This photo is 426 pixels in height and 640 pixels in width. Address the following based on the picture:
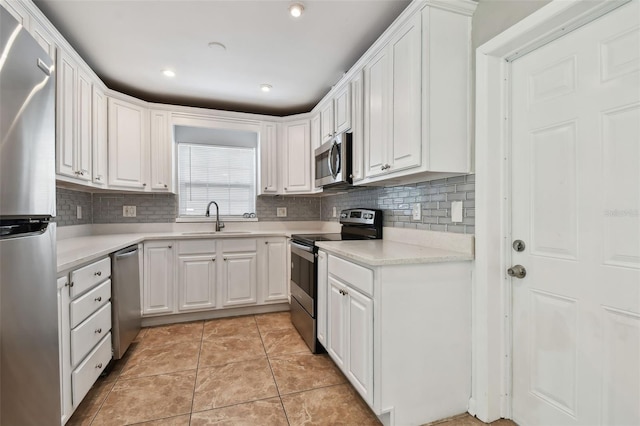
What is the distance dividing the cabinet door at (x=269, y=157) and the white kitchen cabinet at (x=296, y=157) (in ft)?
0.36

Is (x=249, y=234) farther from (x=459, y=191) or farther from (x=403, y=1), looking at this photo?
(x=403, y=1)

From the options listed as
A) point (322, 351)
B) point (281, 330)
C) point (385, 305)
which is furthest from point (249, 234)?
point (385, 305)

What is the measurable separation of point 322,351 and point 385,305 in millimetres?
1138

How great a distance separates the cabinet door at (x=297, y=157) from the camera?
11.4 ft

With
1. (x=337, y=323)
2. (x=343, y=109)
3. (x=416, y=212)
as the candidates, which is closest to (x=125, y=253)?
(x=337, y=323)

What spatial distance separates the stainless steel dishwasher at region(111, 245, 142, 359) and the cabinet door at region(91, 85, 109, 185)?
746 mm

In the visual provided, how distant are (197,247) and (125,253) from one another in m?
0.79

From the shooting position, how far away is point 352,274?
5.68 ft

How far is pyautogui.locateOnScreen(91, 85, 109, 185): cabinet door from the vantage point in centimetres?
256

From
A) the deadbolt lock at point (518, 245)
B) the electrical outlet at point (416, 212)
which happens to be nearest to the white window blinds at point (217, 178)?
the electrical outlet at point (416, 212)

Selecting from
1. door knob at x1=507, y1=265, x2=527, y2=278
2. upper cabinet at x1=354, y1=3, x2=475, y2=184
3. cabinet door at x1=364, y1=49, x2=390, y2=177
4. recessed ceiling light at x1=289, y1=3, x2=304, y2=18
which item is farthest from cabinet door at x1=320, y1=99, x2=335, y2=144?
door knob at x1=507, y1=265, x2=527, y2=278

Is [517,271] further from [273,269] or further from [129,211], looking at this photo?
[129,211]

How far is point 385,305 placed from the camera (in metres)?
1.50

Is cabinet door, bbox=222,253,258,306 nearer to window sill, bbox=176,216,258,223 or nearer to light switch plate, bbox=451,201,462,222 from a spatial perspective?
window sill, bbox=176,216,258,223
